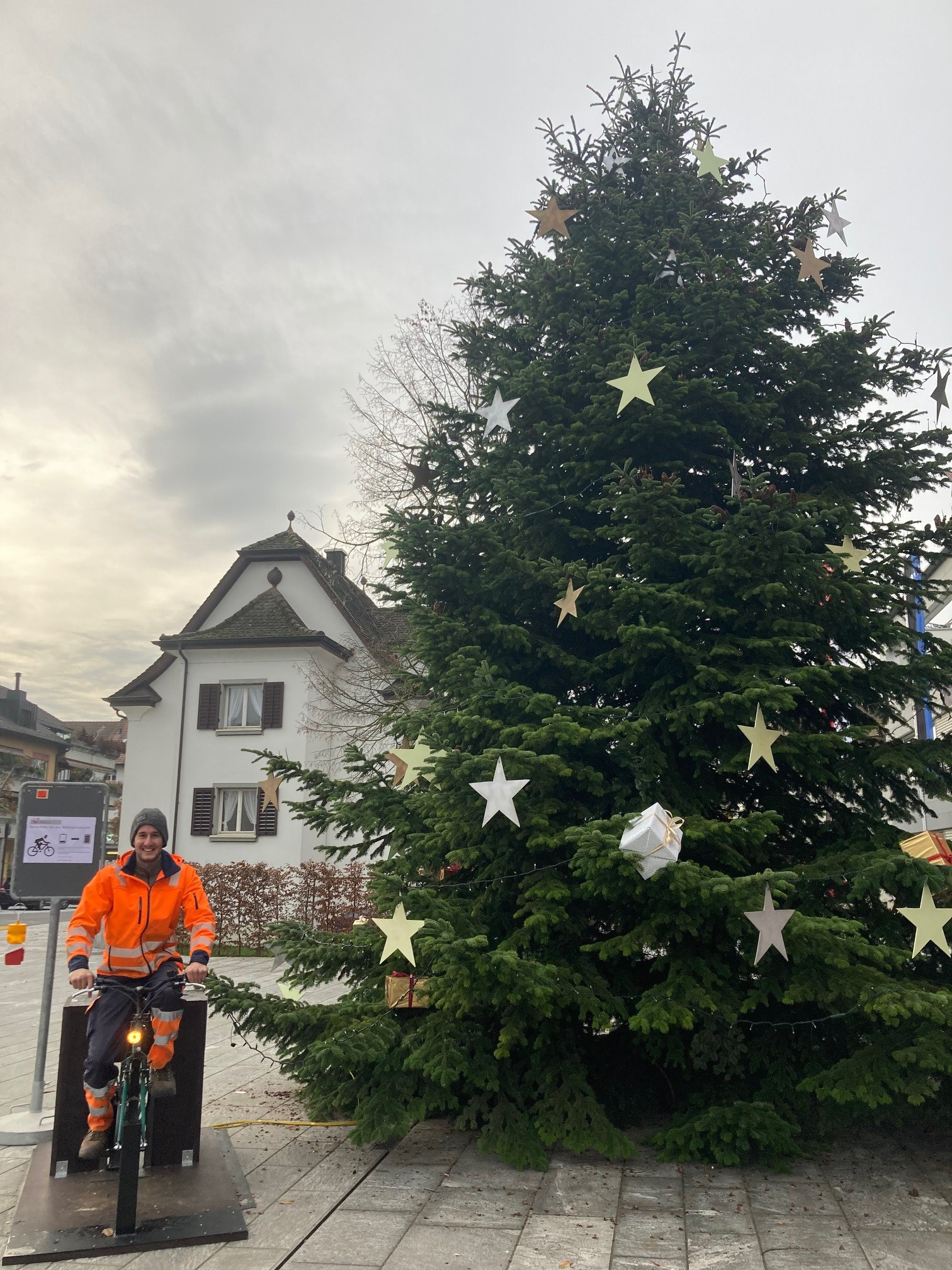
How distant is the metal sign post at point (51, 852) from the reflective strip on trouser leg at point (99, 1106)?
1.65m

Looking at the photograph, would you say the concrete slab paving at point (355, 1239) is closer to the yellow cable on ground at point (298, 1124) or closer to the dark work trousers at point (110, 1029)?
the dark work trousers at point (110, 1029)

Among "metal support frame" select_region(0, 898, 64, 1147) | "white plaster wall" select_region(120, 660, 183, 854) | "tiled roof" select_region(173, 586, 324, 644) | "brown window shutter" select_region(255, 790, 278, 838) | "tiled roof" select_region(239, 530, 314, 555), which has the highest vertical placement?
"tiled roof" select_region(239, 530, 314, 555)

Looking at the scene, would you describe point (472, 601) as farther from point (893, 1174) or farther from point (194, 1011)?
point (893, 1174)

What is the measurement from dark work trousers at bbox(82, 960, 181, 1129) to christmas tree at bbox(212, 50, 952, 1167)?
653mm

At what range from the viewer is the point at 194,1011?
18.0 ft

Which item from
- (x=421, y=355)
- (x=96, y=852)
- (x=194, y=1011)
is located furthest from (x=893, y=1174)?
(x=421, y=355)

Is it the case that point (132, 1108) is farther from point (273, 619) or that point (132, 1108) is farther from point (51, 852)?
point (273, 619)

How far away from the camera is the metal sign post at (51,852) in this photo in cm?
660

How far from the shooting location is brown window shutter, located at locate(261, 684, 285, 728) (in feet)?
86.0

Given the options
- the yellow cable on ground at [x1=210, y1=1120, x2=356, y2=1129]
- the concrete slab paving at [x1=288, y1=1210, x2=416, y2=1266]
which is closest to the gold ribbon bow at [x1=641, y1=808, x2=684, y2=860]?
the concrete slab paving at [x1=288, y1=1210, x2=416, y2=1266]

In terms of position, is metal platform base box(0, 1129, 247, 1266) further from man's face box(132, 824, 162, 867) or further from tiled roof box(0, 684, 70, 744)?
tiled roof box(0, 684, 70, 744)

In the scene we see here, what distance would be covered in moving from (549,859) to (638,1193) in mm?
1882

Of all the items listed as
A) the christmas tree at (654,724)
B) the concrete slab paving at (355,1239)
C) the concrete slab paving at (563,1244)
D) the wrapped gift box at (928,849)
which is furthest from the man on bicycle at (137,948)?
the wrapped gift box at (928,849)

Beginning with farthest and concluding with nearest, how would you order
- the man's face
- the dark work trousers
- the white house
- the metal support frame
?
the white house → the metal support frame → the man's face → the dark work trousers
